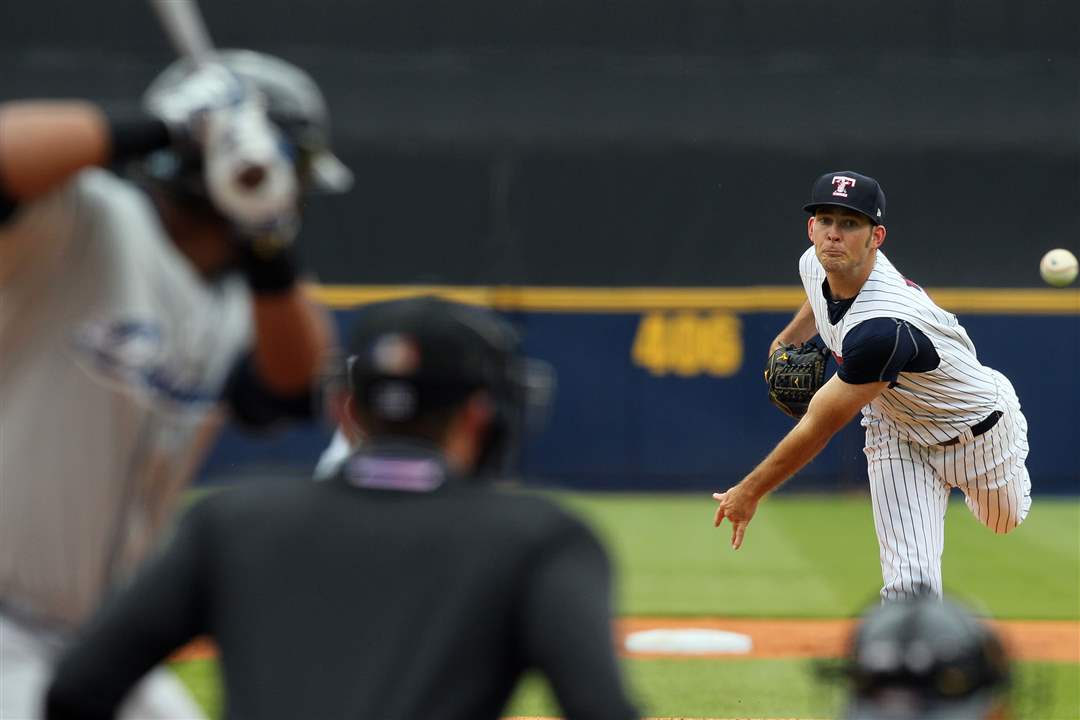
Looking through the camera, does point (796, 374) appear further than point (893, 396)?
Yes

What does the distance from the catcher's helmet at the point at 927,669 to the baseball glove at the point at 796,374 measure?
3.88 metres

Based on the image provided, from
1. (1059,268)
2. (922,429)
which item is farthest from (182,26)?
(1059,268)

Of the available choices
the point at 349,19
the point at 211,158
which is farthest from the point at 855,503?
the point at 211,158

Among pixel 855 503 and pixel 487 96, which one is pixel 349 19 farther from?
pixel 855 503

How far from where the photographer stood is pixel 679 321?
1307 centimetres

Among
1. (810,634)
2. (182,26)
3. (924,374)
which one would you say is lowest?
(810,634)

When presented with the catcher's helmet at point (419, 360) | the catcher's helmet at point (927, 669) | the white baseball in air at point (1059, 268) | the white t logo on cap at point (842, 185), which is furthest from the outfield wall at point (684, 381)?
the catcher's helmet at point (927, 669)

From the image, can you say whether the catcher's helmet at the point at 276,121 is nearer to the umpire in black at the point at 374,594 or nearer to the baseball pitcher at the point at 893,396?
the umpire in black at the point at 374,594

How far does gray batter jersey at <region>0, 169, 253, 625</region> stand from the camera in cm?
249

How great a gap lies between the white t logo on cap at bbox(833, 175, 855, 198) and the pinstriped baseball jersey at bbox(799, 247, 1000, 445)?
33cm

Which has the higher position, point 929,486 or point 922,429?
point 922,429

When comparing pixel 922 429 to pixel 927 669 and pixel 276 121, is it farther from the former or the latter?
pixel 927 669

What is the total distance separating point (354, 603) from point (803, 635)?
616 centimetres

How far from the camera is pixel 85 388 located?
2.52 m
